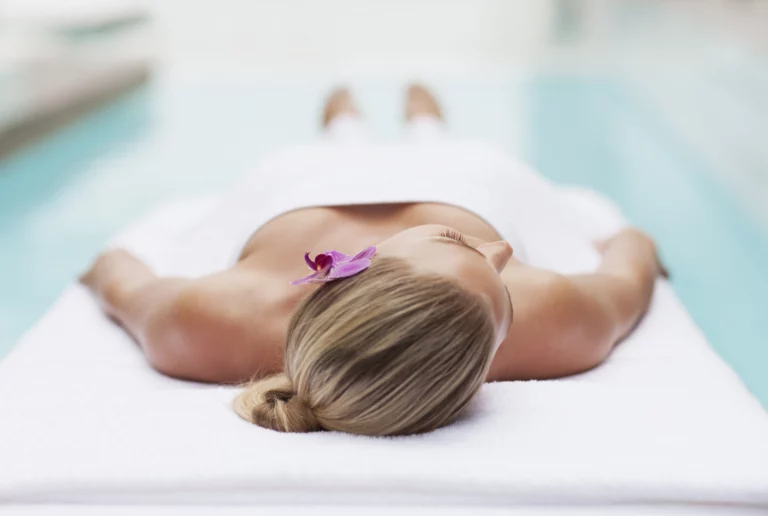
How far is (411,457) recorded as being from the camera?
0.94 metres

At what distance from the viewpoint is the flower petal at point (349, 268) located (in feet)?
3.25

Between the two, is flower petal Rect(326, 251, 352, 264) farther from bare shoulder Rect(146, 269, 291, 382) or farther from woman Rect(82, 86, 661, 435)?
bare shoulder Rect(146, 269, 291, 382)

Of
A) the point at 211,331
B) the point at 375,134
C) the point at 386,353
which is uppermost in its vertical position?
the point at 386,353

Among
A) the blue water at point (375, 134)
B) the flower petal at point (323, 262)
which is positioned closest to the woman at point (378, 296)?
the flower petal at point (323, 262)

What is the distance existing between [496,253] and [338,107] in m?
1.49

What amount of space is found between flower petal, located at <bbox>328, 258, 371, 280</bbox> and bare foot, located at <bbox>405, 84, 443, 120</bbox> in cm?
155

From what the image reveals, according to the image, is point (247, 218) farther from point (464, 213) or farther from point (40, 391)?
point (40, 391)

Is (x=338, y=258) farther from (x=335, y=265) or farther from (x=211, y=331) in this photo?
(x=211, y=331)

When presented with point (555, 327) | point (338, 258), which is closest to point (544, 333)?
point (555, 327)

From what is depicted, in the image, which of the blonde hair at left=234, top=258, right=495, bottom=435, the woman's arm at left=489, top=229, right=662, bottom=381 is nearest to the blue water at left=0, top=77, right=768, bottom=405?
the woman's arm at left=489, top=229, right=662, bottom=381

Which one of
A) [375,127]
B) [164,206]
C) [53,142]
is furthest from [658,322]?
[53,142]

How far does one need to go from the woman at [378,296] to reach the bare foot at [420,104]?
663 mm

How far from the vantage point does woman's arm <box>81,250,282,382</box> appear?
1270 mm

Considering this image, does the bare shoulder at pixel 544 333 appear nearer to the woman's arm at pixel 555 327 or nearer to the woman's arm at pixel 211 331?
the woman's arm at pixel 555 327
